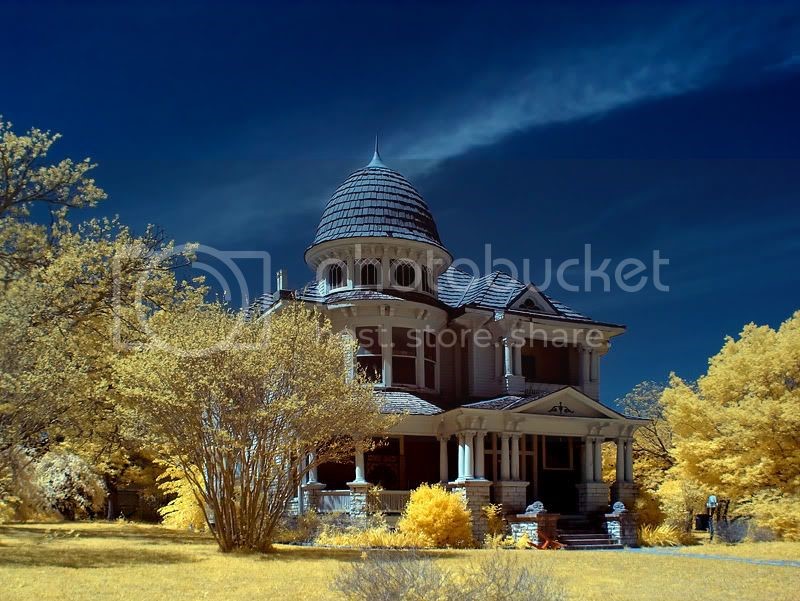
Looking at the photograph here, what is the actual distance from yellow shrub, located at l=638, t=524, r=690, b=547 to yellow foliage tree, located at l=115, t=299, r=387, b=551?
41.4 ft

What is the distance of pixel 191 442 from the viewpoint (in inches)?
811

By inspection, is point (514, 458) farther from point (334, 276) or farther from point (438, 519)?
point (334, 276)

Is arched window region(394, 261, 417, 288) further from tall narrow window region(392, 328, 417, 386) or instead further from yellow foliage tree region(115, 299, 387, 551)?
yellow foliage tree region(115, 299, 387, 551)

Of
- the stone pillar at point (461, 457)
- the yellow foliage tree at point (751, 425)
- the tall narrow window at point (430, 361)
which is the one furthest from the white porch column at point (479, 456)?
the yellow foliage tree at point (751, 425)

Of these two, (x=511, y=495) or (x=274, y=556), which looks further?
(x=511, y=495)

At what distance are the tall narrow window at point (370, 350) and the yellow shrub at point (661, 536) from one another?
1073 centimetres

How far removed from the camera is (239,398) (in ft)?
67.5

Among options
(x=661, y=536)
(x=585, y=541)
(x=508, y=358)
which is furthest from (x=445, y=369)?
(x=661, y=536)

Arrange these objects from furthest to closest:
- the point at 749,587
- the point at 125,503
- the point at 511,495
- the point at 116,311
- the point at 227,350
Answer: the point at 125,503, the point at 511,495, the point at 116,311, the point at 227,350, the point at 749,587

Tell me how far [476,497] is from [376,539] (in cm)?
521

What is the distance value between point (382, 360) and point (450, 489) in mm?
5279

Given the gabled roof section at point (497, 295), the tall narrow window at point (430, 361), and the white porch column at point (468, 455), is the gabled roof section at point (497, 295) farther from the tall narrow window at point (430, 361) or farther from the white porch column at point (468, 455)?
the white porch column at point (468, 455)

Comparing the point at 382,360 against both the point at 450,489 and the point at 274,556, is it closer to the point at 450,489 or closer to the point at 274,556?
the point at 450,489

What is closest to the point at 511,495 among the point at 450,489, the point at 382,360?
the point at 450,489
